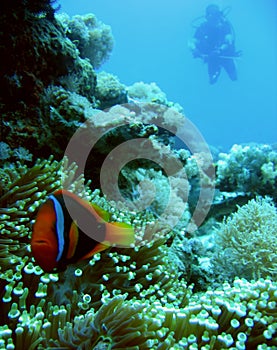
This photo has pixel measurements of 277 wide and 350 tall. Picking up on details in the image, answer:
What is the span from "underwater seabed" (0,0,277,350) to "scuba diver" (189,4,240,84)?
631 inches

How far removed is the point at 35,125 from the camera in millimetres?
3111

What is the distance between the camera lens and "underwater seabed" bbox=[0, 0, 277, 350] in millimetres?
1611

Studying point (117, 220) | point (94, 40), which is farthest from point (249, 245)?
point (94, 40)

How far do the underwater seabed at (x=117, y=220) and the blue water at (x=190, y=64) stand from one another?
8968 centimetres

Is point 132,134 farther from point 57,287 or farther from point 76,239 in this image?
point 76,239

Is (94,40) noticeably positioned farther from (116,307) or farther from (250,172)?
(116,307)

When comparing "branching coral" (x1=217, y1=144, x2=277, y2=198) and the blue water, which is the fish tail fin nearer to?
"branching coral" (x1=217, y1=144, x2=277, y2=198)

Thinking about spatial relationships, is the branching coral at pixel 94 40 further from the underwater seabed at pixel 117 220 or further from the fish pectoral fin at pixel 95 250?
the fish pectoral fin at pixel 95 250

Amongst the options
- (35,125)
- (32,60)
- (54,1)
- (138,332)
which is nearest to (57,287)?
(138,332)

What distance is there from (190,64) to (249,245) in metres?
120


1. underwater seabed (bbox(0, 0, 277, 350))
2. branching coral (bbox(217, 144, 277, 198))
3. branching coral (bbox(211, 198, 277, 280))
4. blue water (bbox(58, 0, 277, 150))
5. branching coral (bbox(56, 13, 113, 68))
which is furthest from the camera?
blue water (bbox(58, 0, 277, 150))

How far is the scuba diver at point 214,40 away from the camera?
63.0 ft

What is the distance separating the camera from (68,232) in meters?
1.32

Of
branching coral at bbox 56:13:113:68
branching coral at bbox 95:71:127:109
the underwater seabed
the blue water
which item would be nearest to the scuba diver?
branching coral at bbox 56:13:113:68
